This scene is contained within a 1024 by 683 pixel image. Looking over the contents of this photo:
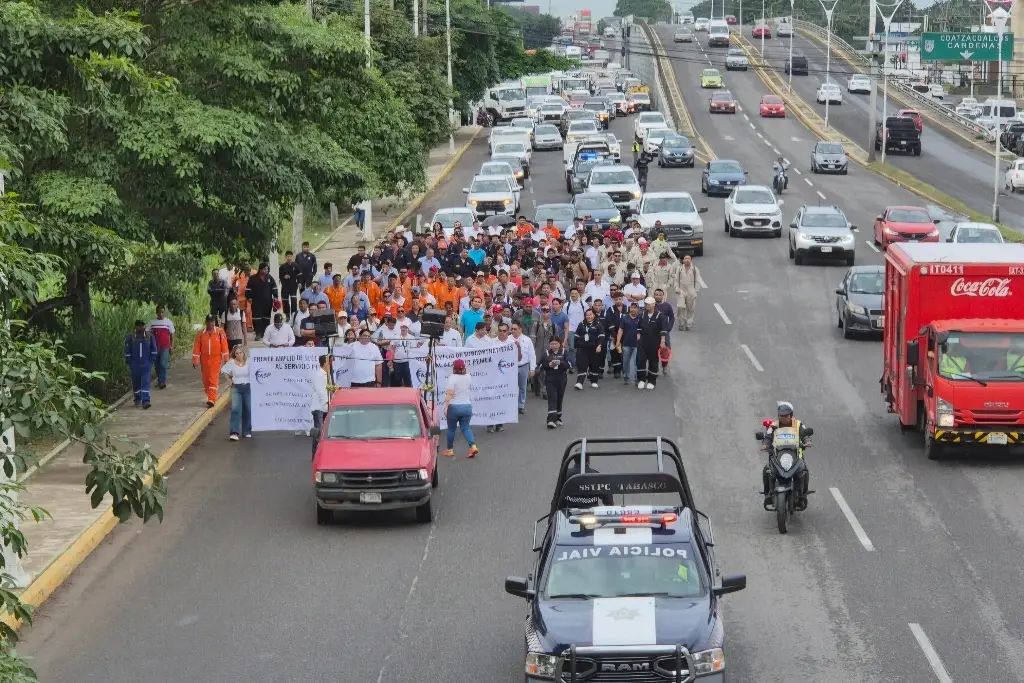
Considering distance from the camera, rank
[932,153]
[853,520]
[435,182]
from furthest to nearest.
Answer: [932,153] < [435,182] < [853,520]

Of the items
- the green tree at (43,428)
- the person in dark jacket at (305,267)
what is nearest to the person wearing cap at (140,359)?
the person in dark jacket at (305,267)

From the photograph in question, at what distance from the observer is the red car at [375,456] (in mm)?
19031

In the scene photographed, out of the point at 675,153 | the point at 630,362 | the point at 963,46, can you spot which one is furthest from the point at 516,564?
the point at 963,46

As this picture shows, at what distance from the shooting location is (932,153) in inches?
3123

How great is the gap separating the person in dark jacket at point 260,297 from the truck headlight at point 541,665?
20.7 m

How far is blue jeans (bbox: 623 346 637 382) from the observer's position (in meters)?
27.8

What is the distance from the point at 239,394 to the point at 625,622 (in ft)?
42.6

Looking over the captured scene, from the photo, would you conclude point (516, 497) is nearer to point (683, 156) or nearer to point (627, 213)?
point (627, 213)

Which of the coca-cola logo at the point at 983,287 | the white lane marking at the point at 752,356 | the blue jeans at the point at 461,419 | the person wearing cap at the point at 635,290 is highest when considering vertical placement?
the coca-cola logo at the point at 983,287

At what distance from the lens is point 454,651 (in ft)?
48.2

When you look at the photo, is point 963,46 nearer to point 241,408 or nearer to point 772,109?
point 772,109

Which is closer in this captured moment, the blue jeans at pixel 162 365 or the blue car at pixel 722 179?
the blue jeans at pixel 162 365

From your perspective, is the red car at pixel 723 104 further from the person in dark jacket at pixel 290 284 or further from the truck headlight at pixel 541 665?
the truck headlight at pixel 541 665

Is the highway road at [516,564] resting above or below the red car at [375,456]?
below
